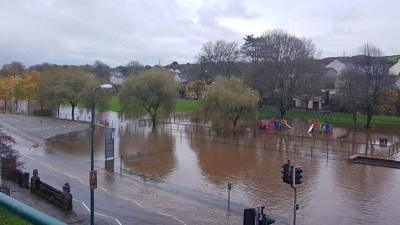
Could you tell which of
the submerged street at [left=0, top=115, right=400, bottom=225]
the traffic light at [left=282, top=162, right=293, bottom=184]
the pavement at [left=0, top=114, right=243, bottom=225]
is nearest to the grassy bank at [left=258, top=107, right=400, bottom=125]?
the submerged street at [left=0, top=115, right=400, bottom=225]

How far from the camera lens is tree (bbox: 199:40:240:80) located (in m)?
98.9

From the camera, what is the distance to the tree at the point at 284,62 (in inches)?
2881

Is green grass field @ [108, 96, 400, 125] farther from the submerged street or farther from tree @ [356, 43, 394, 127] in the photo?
the submerged street

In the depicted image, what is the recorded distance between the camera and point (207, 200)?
→ 88.5 ft

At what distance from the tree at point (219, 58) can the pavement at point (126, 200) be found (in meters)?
61.0

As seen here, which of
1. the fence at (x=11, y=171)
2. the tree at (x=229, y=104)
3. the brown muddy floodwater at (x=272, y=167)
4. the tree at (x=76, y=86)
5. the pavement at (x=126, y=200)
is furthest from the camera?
the tree at (x=76, y=86)

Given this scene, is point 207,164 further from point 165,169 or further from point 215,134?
point 215,134

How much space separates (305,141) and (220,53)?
171 ft

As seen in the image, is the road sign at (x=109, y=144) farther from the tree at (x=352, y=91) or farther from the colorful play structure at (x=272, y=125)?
the tree at (x=352, y=91)

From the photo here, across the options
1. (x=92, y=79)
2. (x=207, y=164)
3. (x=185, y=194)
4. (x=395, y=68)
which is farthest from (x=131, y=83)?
(x=395, y=68)

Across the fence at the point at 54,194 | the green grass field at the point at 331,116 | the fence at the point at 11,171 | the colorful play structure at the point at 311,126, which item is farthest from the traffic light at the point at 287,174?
the green grass field at the point at 331,116

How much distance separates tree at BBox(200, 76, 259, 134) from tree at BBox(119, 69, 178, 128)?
24.6 feet

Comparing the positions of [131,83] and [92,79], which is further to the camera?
[92,79]

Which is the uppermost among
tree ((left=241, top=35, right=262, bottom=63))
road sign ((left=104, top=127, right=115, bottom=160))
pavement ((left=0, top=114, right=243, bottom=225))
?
tree ((left=241, top=35, right=262, bottom=63))
